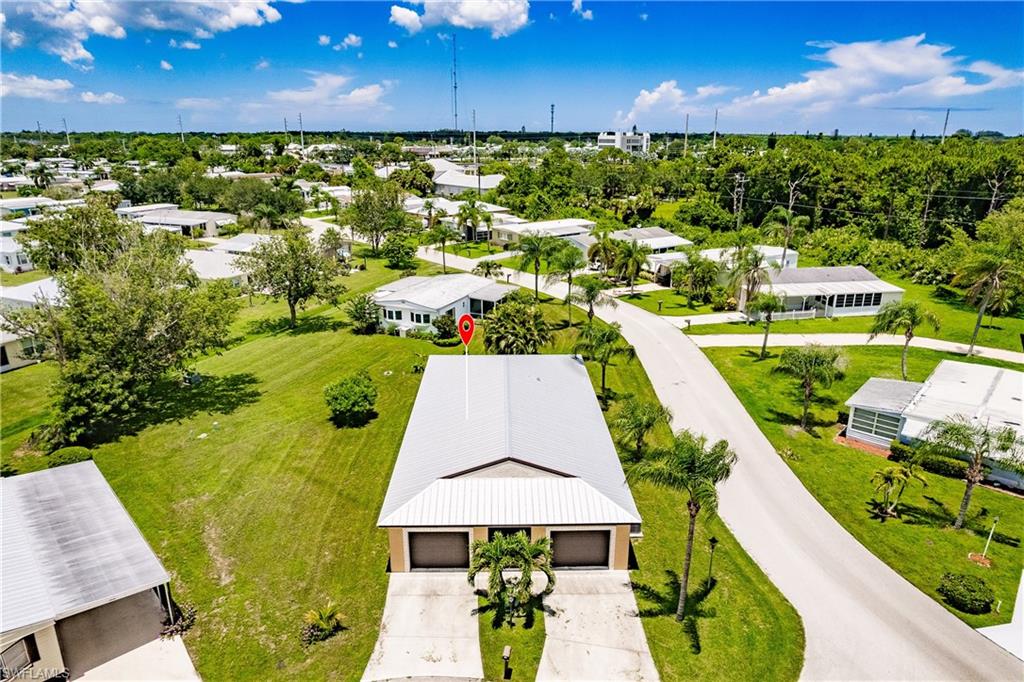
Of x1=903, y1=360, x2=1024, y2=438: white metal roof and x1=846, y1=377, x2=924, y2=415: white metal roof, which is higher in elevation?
x1=903, y1=360, x2=1024, y2=438: white metal roof

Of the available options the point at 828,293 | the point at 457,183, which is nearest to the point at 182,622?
the point at 828,293

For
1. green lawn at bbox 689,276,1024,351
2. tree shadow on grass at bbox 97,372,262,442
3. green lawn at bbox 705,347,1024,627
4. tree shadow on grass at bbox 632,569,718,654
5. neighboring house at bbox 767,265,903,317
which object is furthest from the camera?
neighboring house at bbox 767,265,903,317

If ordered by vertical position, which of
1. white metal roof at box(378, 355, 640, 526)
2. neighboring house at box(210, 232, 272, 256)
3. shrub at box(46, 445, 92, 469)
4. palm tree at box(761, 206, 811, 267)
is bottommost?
shrub at box(46, 445, 92, 469)

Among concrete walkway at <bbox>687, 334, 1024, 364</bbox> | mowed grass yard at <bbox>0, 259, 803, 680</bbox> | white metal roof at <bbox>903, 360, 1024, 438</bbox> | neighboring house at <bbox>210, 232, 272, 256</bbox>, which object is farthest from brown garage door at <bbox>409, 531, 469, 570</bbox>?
neighboring house at <bbox>210, 232, 272, 256</bbox>

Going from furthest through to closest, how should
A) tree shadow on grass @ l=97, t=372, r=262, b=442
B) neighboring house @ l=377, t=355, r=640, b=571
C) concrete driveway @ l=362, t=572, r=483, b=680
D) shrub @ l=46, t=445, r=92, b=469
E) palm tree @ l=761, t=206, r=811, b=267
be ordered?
palm tree @ l=761, t=206, r=811, b=267
tree shadow on grass @ l=97, t=372, r=262, b=442
shrub @ l=46, t=445, r=92, b=469
neighboring house @ l=377, t=355, r=640, b=571
concrete driveway @ l=362, t=572, r=483, b=680

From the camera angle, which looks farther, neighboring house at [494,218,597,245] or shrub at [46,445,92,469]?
neighboring house at [494,218,597,245]

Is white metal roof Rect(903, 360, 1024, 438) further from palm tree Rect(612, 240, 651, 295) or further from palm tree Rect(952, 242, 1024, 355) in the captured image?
palm tree Rect(612, 240, 651, 295)

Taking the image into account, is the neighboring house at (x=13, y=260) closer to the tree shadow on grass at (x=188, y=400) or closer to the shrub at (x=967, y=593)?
the tree shadow on grass at (x=188, y=400)
